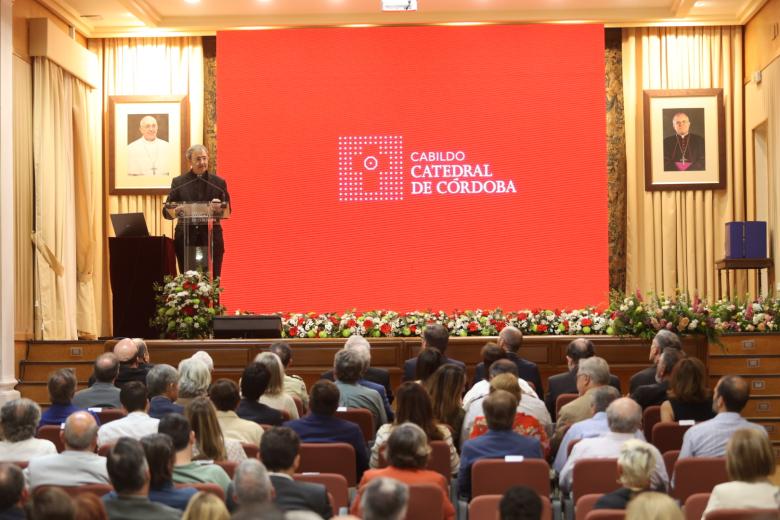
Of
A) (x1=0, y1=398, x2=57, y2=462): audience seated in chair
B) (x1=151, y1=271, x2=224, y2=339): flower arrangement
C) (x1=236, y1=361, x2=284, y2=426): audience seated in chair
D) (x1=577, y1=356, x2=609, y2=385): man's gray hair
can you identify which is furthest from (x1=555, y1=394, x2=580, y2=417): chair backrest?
(x1=151, y1=271, x2=224, y2=339): flower arrangement

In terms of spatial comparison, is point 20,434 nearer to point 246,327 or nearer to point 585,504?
point 585,504

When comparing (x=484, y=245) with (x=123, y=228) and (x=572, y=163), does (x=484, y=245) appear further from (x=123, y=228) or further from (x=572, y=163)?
(x=123, y=228)

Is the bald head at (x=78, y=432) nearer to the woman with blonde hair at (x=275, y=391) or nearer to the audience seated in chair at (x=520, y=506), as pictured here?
the woman with blonde hair at (x=275, y=391)

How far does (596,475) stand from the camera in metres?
5.10

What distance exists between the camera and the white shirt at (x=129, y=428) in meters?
5.79

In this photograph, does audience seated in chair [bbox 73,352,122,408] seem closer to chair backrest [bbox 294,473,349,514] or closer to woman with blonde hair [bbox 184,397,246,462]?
woman with blonde hair [bbox 184,397,246,462]

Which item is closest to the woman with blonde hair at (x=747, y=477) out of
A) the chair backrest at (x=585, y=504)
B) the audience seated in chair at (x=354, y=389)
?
the chair backrest at (x=585, y=504)

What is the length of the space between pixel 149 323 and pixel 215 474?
20.2 ft

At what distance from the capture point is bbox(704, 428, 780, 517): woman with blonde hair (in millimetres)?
4367

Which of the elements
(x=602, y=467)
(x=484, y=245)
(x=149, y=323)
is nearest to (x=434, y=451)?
(x=602, y=467)

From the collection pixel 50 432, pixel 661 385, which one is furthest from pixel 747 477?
pixel 50 432

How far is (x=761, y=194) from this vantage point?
13227 millimetres

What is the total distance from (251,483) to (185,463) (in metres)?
1.09

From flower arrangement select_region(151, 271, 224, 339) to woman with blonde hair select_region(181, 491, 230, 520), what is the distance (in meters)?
6.80
